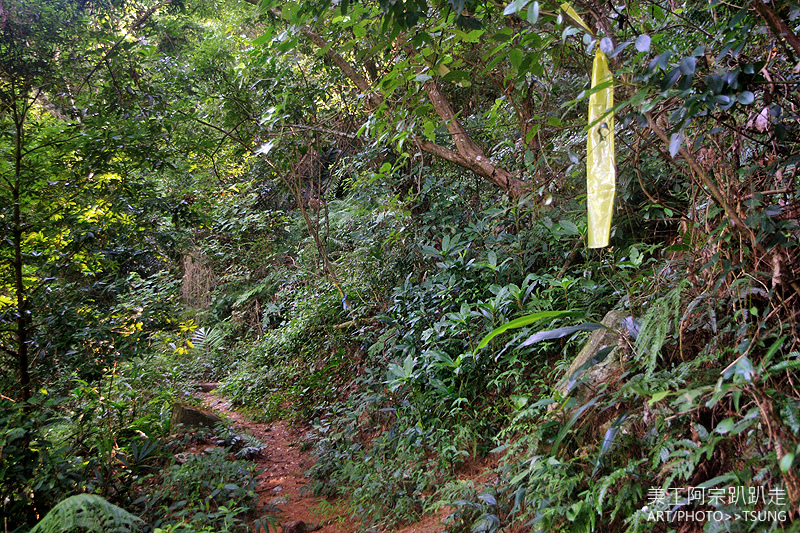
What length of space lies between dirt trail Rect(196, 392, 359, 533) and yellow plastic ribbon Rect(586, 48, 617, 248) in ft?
9.01

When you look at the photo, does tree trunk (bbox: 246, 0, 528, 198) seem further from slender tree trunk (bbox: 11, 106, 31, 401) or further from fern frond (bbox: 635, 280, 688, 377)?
slender tree trunk (bbox: 11, 106, 31, 401)

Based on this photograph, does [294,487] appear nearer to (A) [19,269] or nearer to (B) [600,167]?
(A) [19,269]

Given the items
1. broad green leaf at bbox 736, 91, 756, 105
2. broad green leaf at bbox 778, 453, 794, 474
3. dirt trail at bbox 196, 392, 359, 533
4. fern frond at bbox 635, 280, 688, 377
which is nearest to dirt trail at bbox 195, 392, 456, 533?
dirt trail at bbox 196, 392, 359, 533

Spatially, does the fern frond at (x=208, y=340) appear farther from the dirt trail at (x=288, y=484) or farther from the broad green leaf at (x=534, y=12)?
A: the broad green leaf at (x=534, y=12)

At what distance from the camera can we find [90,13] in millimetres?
4277

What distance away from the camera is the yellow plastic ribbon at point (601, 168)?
1.89 m

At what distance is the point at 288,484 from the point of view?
4.47 metres

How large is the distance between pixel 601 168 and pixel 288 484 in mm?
4031

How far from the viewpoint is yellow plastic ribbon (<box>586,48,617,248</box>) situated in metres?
1.89

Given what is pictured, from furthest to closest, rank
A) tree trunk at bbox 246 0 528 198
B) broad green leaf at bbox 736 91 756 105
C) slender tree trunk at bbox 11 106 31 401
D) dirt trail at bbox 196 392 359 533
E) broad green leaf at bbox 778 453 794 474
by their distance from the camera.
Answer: tree trunk at bbox 246 0 528 198
dirt trail at bbox 196 392 359 533
slender tree trunk at bbox 11 106 31 401
broad green leaf at bbox 736 91 756 105
broad green leaf at bbox 778 453 794 474

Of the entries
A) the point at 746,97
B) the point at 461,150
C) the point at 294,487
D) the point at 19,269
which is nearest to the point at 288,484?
the point at 294,487

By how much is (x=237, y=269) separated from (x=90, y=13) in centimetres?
652

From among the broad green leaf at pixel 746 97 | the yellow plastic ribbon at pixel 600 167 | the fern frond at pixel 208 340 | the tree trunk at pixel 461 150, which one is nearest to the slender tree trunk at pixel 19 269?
the tree trunk at pixel 461 150

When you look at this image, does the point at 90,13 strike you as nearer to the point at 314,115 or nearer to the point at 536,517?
the point at 314,115
